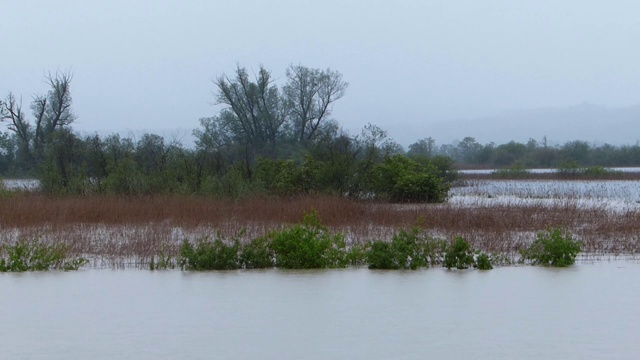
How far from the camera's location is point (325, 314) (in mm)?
9734

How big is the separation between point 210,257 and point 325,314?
3.15m

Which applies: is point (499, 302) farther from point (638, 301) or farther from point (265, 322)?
point (265, 322)

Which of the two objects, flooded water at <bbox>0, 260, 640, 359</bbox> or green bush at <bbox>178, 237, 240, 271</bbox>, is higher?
green bush at <bbox>178, 237, 240, 271</bbox>

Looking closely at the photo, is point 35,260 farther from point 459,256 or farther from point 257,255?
point 459,256

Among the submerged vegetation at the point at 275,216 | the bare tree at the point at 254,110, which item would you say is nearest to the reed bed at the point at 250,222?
the submerged vegetation at the point at 275,216

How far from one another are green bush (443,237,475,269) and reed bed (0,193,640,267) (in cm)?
112

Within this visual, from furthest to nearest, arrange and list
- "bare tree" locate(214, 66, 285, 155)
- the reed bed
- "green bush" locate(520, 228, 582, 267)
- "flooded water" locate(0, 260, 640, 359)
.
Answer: "bare tree" locate(214, 66, 285, 155) → the reed bed → "green bush" locate(520, 228, 582, 267) → "flooded water" locate(0, 260, 640, 359)

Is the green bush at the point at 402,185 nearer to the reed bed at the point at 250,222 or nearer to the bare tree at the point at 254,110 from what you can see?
the reed bed at the point at 250,222

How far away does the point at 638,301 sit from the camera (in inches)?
403

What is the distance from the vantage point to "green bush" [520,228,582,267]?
12594mm

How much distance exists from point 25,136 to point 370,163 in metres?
26.2

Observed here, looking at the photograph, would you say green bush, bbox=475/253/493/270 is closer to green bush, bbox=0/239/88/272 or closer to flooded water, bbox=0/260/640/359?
flooded water, bbox=0/260/640/359

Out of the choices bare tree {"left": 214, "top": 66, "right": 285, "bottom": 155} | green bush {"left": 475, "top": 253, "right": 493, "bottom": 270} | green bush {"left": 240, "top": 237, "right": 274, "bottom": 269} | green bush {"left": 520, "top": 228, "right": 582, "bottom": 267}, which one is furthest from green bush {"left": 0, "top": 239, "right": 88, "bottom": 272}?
bare tree {"left": 214, "top": 66, "right": 285, "bottom": 155}

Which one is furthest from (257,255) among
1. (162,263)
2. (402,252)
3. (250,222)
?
(250,222)
